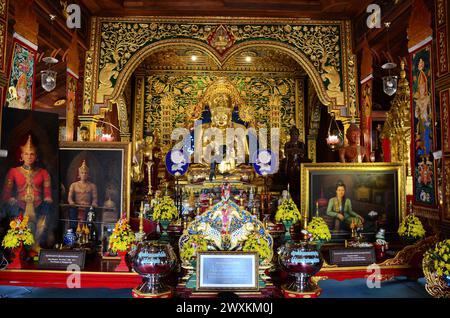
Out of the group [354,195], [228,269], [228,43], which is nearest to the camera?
[228,269]

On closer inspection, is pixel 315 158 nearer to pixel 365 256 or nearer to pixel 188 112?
pixel 188 112

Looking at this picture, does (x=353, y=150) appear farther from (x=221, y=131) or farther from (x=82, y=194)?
(x=221, y=131)

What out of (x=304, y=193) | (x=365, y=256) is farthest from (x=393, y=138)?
(x=365, y=256)

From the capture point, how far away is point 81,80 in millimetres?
6141

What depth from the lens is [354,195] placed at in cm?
436

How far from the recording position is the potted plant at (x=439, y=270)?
8.04 ft

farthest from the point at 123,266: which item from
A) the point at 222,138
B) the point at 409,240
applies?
the point at 222,138

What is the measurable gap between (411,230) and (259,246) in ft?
6.73

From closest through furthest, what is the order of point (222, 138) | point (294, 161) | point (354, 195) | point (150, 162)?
point (354, 195) → point (294, 161) → point (150, 162) → point (222, 138)

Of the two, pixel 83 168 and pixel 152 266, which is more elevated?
pixel 83 168

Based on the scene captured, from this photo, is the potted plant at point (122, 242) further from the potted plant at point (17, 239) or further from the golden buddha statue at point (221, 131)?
the golden buddha statue at point (221, 131)

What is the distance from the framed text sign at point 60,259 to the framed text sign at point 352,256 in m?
2.39

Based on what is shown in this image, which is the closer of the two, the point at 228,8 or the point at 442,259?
the point at 442,259
